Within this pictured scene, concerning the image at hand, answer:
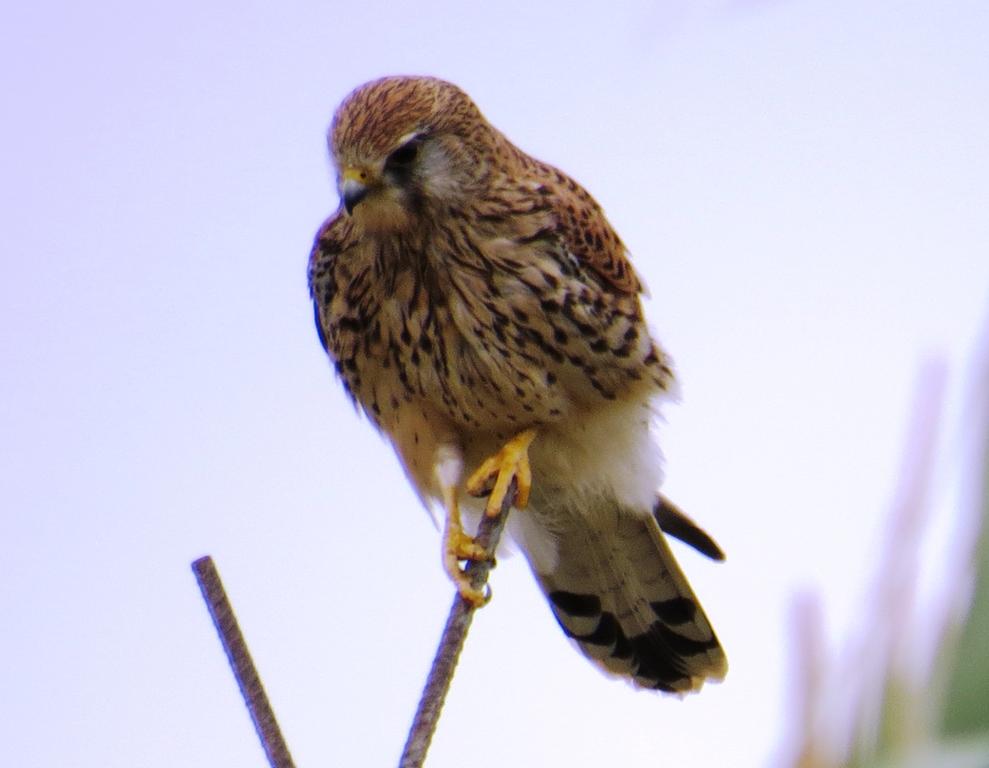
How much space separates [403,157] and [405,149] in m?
0.03

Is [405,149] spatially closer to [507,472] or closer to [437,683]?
[507,472]

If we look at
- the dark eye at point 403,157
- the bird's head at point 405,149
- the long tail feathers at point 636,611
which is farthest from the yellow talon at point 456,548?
the long tail feathers at point 636,611

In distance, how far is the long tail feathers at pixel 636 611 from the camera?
3.61 meters

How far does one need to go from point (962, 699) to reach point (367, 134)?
2.21 m

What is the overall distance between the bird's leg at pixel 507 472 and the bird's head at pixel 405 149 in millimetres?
526

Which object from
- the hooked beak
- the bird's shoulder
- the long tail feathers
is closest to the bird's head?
the hooked beak

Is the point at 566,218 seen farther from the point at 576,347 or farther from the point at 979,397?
the point at 979,397

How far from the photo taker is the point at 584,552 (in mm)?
3596

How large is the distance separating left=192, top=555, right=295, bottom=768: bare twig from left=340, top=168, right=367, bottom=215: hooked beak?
160 cm

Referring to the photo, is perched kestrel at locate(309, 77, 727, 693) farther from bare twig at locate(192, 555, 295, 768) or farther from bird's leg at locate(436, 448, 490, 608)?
bare twig at locate(192, 555, 295, 768)

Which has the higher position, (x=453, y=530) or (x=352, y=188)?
(x=352, y=188)

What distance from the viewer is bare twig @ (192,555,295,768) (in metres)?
0.88

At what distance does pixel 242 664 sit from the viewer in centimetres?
93

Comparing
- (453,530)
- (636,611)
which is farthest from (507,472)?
(636,611)
